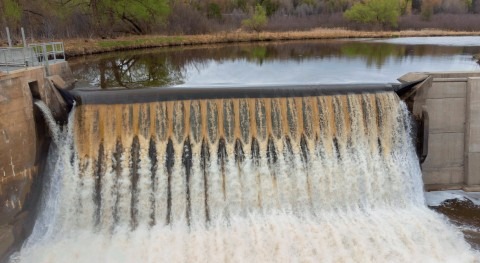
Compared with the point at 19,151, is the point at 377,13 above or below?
above

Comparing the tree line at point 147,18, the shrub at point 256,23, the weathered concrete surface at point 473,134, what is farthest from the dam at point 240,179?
the shrub at point 256,23

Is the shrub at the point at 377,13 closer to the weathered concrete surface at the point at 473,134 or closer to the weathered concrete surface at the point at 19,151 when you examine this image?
the weathered concrete surface at the point at 473,134

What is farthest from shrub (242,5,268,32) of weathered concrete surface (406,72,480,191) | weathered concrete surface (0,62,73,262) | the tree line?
weathered concrete surface (0,62,73,262)

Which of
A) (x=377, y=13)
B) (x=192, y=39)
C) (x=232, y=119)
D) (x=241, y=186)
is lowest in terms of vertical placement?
(x=241, y=186)

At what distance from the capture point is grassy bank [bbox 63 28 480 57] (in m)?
26.3

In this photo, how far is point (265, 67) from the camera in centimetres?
1898

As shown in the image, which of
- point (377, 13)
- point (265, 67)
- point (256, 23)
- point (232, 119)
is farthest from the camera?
point (377, 13)

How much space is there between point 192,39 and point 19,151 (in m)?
25.2

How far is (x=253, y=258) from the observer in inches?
325

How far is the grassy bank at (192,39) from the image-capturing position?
2633 centimetres

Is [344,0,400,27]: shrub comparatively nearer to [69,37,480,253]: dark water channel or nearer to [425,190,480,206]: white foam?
[69,37,480,253]: dark water channel

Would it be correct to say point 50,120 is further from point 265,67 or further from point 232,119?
point 265,67

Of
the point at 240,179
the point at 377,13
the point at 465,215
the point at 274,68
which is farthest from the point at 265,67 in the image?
the point at 377,13

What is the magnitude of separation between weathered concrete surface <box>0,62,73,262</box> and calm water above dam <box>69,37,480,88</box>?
4929 millimetres
